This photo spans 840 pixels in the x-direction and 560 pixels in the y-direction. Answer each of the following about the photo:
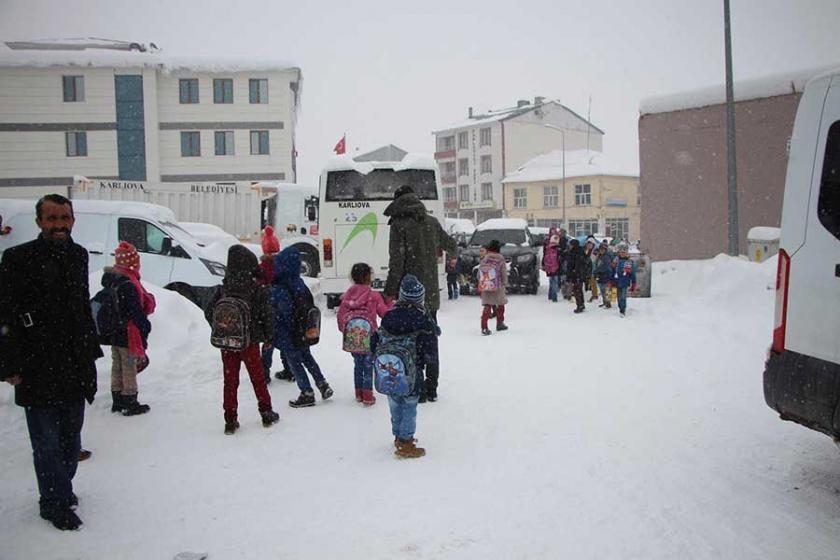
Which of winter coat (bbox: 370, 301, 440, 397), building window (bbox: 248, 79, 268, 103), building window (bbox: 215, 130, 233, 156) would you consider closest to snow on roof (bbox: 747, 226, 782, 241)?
winter coat (bbox: 370, 301, 440, 397)

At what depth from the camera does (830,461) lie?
4.53 metres

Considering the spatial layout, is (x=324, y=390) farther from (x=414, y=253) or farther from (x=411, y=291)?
(x=411, y=291)

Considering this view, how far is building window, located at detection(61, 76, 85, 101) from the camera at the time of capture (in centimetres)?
3597

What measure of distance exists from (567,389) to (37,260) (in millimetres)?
4986

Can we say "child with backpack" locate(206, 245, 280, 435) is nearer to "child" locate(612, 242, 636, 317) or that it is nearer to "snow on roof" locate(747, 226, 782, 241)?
"child" locate(612, 242, 636, 317)

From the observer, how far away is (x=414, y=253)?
6477mm

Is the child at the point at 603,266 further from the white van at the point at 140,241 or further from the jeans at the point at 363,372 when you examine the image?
the jeans at the point at 363,372

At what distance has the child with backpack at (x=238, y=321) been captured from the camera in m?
5.21

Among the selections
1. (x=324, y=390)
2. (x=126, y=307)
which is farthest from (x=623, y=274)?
(x=126, y=307)

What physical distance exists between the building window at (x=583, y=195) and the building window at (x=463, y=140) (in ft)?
47.6

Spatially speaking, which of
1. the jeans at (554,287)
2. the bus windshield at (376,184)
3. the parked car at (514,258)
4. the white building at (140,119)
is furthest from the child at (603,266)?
the white building at (140,119)

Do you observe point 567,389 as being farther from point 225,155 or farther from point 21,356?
point 225,155

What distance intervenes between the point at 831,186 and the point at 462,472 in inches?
114

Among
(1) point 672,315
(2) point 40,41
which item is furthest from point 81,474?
(2) point 40,41
